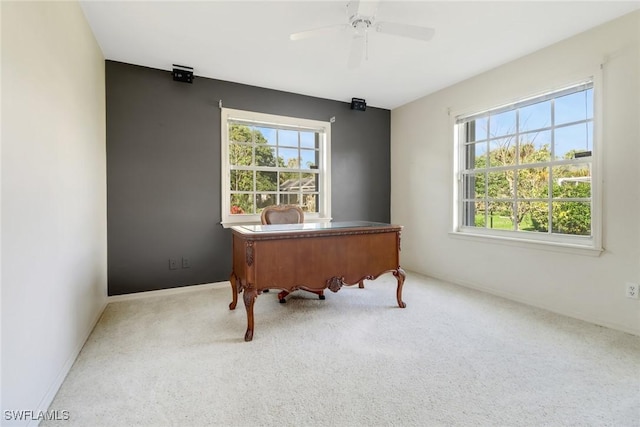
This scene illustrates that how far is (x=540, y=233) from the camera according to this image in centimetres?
292

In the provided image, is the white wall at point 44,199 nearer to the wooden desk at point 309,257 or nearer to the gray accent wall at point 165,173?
the gray accent wall at point 165,173

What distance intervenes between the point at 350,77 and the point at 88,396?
353cm

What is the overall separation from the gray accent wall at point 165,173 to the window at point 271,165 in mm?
128

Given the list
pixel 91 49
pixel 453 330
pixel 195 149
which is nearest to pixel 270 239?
pixel 453 330

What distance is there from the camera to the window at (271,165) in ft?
11.9

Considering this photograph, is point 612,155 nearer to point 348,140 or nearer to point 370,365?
point 370,365

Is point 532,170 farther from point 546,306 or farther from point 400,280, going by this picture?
point 400,280

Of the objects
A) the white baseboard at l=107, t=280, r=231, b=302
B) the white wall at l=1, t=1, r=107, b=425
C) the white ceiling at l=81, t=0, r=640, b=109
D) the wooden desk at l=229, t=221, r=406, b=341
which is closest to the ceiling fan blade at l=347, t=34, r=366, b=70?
the white ceiling at l=81, t=0, r=640, b=109

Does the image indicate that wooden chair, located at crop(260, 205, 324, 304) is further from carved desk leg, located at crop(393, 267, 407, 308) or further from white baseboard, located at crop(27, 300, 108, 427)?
white baseboard, located at crop(27, 300, 108, 427)

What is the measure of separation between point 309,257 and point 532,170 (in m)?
2.45

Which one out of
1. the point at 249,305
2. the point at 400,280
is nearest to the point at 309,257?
the point at 249,305

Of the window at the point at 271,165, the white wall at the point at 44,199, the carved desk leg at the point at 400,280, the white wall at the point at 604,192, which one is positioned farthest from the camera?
the window at the point at 271,165

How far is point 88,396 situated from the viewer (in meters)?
1.53

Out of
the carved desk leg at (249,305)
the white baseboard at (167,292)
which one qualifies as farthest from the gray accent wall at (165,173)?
the carved desk leg at (249,305)
